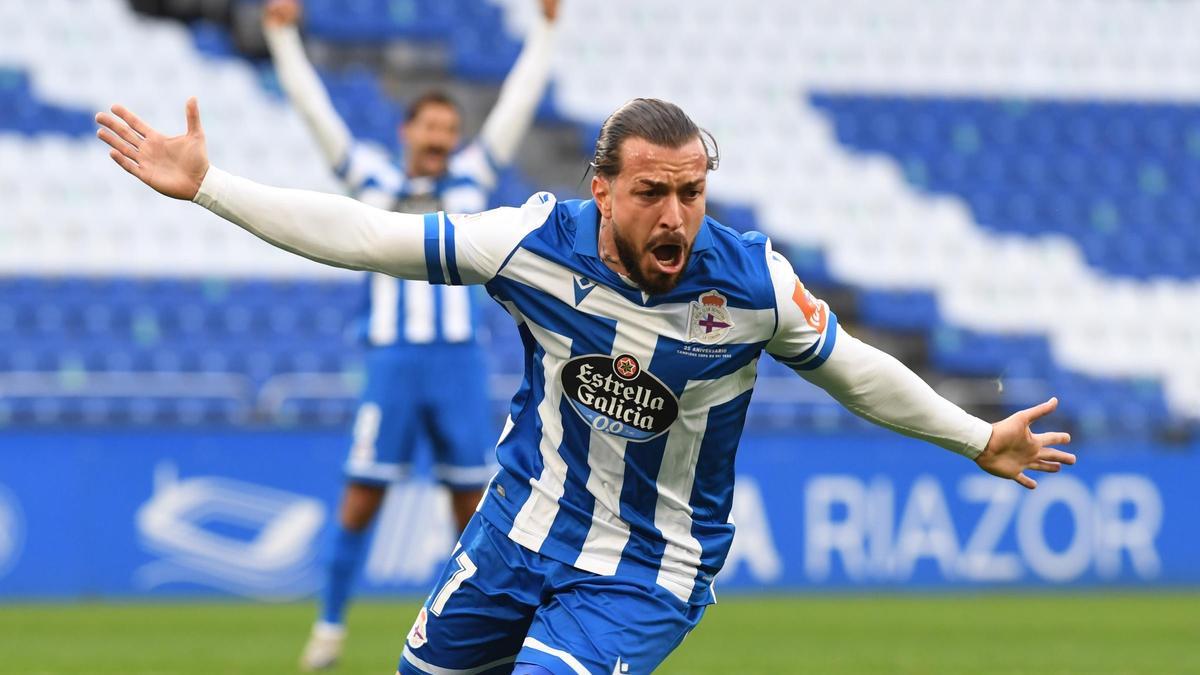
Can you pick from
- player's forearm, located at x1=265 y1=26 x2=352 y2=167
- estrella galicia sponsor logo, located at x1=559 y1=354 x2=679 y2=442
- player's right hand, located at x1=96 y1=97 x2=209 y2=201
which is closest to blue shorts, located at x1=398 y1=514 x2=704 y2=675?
estrella galicia sponsor logo, located at x1=559 y1=354 x2=679 y2=442

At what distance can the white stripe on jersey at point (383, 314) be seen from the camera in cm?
823

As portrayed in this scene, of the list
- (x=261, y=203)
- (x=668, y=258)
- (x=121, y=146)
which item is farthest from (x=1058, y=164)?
(x=121, y=146)

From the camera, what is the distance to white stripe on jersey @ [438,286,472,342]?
27.0 ft

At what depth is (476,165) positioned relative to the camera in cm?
833

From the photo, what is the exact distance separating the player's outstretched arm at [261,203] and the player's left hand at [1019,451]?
1581 millimetres

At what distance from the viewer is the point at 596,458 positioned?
442 centimetres

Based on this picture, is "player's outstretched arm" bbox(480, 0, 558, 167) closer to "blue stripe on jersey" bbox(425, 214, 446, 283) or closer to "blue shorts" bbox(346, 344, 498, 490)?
"blue shorts" bbox(346, 344, 498, 490)

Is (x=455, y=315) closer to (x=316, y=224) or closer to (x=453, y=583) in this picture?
(x=453, y=583)

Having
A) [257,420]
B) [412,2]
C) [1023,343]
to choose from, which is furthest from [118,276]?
[1023,343]

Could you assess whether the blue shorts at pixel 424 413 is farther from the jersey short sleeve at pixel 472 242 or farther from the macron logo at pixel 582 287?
the macron logo at pixel 582 287

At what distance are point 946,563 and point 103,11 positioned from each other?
394 inches

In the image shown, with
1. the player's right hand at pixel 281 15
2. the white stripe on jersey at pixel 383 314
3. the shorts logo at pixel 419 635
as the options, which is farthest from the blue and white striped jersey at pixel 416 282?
the shorts logo at pixel 419 635

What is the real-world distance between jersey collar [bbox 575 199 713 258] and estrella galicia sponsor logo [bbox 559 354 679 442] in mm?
268

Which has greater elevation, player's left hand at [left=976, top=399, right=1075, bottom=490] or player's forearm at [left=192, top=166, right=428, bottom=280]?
player's forearm at [left=192, top=166, right=428, bottom=280]
